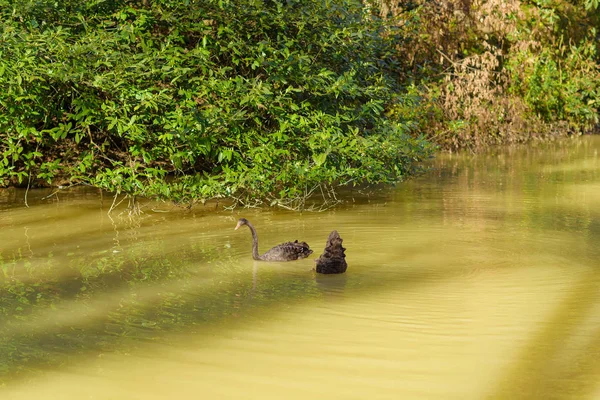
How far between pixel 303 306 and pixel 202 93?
5.60 meters

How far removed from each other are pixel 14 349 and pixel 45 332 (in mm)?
455

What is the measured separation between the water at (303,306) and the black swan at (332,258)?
0.40 feet

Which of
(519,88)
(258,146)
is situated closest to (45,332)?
(258,146)

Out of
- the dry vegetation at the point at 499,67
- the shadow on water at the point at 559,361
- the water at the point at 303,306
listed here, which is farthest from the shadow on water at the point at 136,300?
the dry vegetation at the point at 499,67

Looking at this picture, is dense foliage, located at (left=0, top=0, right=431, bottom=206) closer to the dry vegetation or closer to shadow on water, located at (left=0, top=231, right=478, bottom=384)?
shadow on water, located at (left=0, top=231, right=478, bottom=384)

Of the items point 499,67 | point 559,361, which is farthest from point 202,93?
point 499,67

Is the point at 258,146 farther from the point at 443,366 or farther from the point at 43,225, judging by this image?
the point at 443,366

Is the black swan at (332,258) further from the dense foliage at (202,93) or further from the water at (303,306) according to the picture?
the dense foliage at (202,93)

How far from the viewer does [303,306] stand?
327 inches

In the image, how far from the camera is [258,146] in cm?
1374

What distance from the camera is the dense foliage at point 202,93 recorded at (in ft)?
41.9

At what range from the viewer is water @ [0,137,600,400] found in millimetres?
6418

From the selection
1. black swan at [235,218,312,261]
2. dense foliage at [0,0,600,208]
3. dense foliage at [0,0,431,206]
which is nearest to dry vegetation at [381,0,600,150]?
dense foliage at [0,0,600,208]

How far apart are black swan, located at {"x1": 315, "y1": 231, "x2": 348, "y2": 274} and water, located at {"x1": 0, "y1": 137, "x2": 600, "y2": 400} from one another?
0.12 meters
